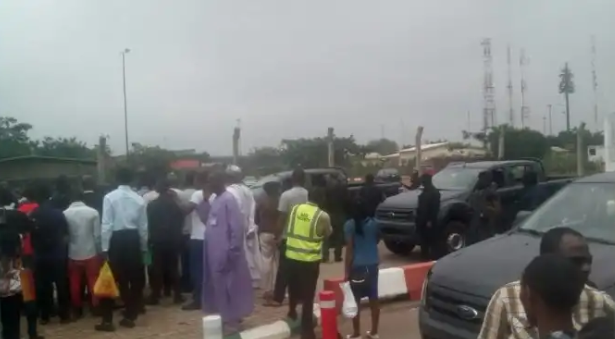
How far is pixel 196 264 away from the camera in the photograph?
909cm

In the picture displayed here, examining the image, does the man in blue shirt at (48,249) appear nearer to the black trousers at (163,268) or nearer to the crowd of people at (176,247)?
the crowd of people at (176,247)

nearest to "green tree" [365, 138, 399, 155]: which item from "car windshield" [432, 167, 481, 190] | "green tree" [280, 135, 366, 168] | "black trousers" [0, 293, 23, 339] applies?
"green tree" [280, 135, 366, 168]

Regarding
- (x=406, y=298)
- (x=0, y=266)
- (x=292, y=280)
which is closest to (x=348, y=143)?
(x=406, y=298)

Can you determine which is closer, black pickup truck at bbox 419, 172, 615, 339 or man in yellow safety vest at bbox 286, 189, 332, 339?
black pickup truck at bbox 419, 172, 615, 339

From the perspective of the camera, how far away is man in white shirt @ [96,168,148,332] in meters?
7.67

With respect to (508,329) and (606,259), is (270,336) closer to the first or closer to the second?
(606,259)

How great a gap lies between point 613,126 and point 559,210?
19.3 ft

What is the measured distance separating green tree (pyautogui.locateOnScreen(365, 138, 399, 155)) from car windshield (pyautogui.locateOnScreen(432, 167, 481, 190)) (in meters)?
7.19

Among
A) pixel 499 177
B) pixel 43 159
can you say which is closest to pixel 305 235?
pixel 43 159

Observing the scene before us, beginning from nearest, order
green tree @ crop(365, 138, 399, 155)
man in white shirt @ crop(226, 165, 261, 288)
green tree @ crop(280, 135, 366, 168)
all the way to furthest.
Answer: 1. man in white shirt @ crop(226, 165, 261, 288)
2. green tree @ crop(280, 135, 366, 168)
3. green tree @ crop(365, 138, 399, 155)

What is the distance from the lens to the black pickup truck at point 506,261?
4.80 m

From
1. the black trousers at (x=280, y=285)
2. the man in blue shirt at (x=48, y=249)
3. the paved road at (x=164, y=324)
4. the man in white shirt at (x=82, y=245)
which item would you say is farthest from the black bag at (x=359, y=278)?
the man in blue shirt at (x=48, y=249)

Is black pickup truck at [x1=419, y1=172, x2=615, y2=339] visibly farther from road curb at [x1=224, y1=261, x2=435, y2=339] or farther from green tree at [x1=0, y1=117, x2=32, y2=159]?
green tree at [x1=0, y1=117, x2=32, y2=159]

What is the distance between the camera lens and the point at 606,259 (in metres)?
4.88
